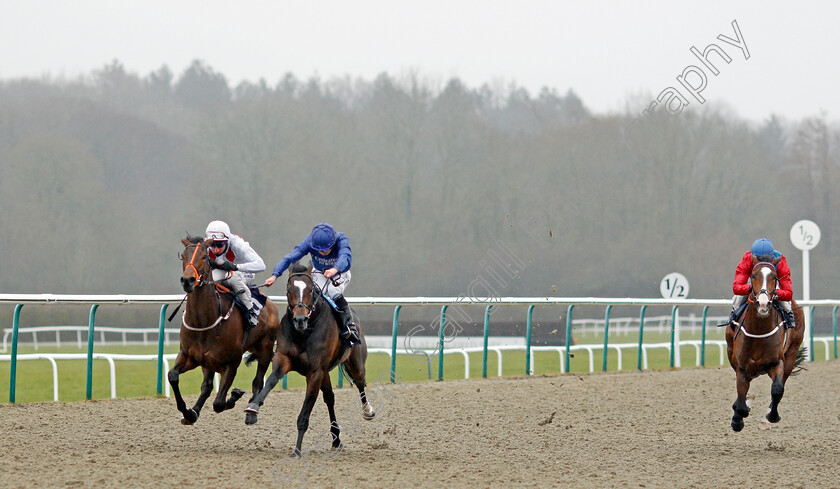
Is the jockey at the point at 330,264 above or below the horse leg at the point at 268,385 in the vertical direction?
above

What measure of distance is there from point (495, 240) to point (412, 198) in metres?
4.24

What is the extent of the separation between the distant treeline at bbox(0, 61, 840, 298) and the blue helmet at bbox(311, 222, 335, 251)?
24808 mm

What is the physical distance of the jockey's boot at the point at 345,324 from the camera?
303 inches

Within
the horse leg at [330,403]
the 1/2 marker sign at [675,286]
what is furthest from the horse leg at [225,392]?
the 1/2 marker sign at [675,286]

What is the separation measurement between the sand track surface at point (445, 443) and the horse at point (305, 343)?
382mm

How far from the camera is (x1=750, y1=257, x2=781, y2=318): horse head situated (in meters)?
7.81

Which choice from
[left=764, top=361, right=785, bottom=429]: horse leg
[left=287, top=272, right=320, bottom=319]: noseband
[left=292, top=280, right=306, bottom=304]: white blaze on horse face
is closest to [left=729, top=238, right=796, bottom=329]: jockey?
[left=764, top=361, right=785, bottom=429]: horse leg

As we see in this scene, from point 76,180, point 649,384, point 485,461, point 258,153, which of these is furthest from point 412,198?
point 485,461

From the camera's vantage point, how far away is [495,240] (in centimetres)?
3581

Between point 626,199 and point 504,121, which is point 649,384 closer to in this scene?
point 626,199

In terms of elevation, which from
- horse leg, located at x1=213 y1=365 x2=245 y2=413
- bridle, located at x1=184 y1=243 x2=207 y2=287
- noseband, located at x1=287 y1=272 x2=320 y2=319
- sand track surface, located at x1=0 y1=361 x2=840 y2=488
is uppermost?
bridle, located at x1=184 y1=243 x2=207 y2=287

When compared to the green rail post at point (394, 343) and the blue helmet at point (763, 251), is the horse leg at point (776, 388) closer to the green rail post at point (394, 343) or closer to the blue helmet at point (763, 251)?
the blue helmet at point (763, 251)

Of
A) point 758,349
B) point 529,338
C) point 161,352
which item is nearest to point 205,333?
point 161,352

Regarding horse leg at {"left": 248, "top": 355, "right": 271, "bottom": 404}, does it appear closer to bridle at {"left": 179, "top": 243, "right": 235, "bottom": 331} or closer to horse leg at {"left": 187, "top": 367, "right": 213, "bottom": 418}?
horse leg at {"left": 187, "top": 367, "right": 213, "bottom": 418}
